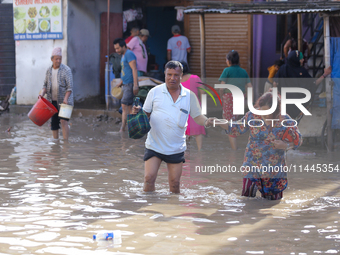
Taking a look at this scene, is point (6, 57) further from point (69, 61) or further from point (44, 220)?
point (44, 220)

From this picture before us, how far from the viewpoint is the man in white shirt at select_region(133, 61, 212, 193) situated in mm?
5094

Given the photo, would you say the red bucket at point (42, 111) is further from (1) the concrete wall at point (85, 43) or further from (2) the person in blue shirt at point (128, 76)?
(1) the concrete wall at point (85, 43)

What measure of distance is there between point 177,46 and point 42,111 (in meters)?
5.60

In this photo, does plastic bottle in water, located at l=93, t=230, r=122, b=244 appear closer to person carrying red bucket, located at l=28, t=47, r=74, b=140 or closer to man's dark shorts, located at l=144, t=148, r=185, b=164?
man's dark shorts, located at l=144, t=148, r=185, b=164

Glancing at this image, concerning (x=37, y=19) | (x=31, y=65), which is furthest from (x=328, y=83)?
(x=31, y=65)

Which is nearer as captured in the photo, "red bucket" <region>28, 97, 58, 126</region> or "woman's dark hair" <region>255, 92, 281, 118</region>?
"woman's dark hair" <region>255, 92, 281, 118</region>

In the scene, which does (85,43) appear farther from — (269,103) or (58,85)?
(269,103)

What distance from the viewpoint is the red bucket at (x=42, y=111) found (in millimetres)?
8501

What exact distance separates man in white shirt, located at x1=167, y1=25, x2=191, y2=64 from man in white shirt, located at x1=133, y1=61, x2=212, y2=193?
8098 millimetres

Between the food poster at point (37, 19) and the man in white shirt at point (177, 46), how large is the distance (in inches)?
116

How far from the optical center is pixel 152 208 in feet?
16.4

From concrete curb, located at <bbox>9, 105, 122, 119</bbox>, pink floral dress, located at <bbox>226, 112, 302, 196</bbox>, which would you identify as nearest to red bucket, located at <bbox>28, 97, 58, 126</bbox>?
concrete curb, located at <bbox>9, 105, 122, 119</bbox>

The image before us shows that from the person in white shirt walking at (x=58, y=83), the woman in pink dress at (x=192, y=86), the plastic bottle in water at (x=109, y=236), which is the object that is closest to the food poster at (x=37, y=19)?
the person in white shirt walking at (x=58, y=83)

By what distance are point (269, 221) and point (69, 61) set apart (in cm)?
947
